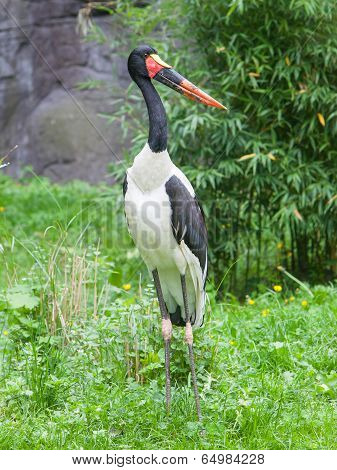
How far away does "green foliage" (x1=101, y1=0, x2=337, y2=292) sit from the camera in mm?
5254

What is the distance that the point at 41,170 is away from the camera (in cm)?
973

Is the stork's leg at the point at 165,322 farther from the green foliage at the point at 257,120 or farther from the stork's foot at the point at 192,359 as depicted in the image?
the green foliage at the point at 257,120

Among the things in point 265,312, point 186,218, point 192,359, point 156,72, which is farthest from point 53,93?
point 192,359

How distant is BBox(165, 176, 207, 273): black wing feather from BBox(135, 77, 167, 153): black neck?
0.16m

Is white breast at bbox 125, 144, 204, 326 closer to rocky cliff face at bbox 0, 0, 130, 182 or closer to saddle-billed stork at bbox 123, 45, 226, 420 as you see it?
saddle-billed stork at bbox 123, 45, 226, 420

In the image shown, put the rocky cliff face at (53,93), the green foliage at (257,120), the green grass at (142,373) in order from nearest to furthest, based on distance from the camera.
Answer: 1. the green grass at (142,373)
2. the green foliage at (257,120)
3. the rocky cliff face at (53,93)

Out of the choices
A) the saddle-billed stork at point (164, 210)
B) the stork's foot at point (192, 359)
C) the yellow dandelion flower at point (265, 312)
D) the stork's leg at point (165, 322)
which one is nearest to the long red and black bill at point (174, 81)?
the saddle-billed stork at point (164, 210)

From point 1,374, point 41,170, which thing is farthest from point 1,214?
point 1,374

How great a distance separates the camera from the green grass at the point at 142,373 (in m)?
3.17

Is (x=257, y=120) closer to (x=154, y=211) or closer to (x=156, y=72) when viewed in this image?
(x=156, y=72)

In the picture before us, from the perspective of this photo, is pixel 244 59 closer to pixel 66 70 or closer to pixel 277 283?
pixel 277 283

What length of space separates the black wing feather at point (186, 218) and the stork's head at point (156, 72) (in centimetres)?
40

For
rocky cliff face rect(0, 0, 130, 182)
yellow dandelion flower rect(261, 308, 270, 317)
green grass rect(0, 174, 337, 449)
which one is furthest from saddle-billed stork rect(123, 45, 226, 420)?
rocky cliff face rect(0, 0, 130, 182)

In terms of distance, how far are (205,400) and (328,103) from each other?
271 cm
